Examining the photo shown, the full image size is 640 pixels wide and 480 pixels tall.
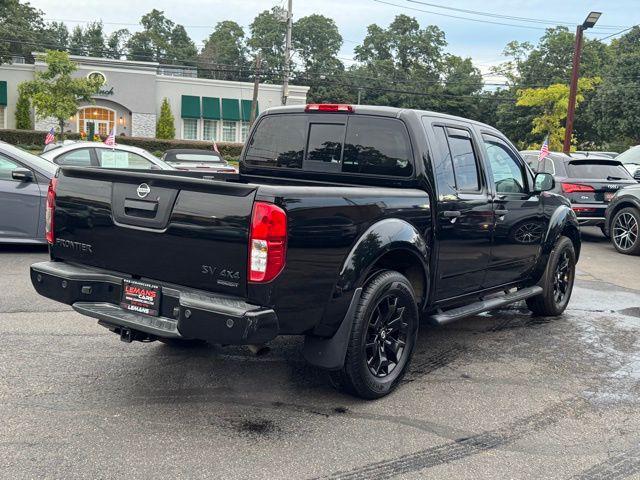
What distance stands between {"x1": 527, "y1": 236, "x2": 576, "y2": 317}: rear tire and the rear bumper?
4026 mm

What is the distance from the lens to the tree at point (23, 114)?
42906mm

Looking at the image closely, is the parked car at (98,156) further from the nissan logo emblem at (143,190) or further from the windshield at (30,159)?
the nissan logo emblem at (143,190)

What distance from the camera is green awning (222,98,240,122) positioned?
48.2 meters

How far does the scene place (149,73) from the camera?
44.9 metres

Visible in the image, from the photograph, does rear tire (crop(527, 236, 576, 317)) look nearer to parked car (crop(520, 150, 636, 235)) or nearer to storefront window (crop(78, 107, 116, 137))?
parked car (crop(520, 150, 636, 235))

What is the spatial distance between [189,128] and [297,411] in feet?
151

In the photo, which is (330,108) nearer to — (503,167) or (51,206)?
(503,167)

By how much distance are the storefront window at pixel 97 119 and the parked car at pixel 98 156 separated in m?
36.8

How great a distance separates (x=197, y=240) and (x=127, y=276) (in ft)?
2.15

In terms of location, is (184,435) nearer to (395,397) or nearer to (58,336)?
(395,397)

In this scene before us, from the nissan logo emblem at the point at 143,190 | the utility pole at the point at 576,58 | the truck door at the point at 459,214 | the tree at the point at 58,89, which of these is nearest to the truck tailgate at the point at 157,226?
the nissan logo emblem at the point at 143,190

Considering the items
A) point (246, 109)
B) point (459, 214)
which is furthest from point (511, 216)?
point (246, 109)

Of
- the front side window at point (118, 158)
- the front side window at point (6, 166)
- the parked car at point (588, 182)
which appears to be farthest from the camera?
the parked car at point (588, 182)

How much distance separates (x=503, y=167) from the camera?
19.9ft
